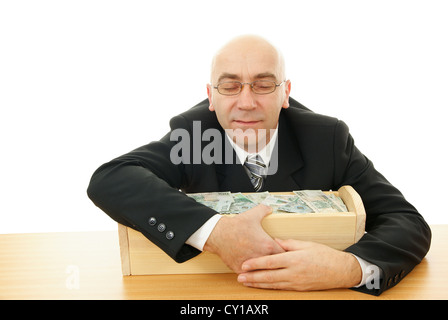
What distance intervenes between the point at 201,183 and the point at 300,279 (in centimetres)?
75

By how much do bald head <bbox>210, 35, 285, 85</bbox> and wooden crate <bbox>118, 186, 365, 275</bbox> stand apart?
66cm

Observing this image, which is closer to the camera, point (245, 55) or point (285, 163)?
point (245, 55)

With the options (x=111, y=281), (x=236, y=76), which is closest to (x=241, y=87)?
(x=236, y=76)

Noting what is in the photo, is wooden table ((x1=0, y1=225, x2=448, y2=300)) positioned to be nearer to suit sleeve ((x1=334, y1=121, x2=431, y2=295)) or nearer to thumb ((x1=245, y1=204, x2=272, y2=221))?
suit sleeve ((x1=334, y1=121, x2=431, y2=295))

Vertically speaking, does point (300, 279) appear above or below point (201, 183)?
below

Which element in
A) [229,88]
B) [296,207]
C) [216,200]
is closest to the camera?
[296,207]

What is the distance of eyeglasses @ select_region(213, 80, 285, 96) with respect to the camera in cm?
190

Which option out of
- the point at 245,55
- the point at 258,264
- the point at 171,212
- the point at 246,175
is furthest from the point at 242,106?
the point at 258,264

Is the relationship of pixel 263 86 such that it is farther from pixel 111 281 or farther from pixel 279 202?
pixel 111 281

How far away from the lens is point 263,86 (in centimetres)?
192

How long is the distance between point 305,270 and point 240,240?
240 millimetres

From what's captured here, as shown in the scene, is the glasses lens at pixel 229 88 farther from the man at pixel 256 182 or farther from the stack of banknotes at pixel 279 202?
the stack of banknotes at pixel 279 202

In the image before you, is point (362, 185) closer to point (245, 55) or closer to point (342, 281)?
point (342, 281)

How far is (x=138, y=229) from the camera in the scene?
1.58 meters
